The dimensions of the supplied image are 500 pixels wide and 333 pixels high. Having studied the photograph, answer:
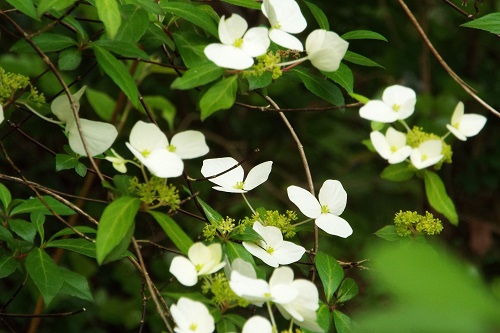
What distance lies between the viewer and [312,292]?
0.71 metres

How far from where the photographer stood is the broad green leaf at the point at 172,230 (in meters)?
0.73

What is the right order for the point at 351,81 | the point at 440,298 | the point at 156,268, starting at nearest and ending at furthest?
the point at 440,298 < the point at 351,81 < the point at 156,268

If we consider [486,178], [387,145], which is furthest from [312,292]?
[486,178]

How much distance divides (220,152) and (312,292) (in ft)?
5.84

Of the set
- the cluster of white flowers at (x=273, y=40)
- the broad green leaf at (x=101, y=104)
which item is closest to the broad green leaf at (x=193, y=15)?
the cluster of white flowers at (x=273, y=40)

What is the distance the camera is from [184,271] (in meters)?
0.74

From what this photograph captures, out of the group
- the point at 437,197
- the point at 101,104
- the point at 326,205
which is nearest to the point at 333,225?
the point at 326,205

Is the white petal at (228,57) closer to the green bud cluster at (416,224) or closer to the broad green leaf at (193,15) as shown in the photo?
the broad green leaf at (193,15)

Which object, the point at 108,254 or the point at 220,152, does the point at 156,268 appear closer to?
the point at 220,152

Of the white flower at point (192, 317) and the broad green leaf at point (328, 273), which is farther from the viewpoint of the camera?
the broad green leaf at point (328, 273)

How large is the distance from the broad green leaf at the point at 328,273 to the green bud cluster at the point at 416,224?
13cm

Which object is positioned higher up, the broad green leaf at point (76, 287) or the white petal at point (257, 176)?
the white petal at point (257, 176)

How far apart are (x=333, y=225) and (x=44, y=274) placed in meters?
0.40

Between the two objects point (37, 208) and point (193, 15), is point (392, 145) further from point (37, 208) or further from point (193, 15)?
point (37, 208)
